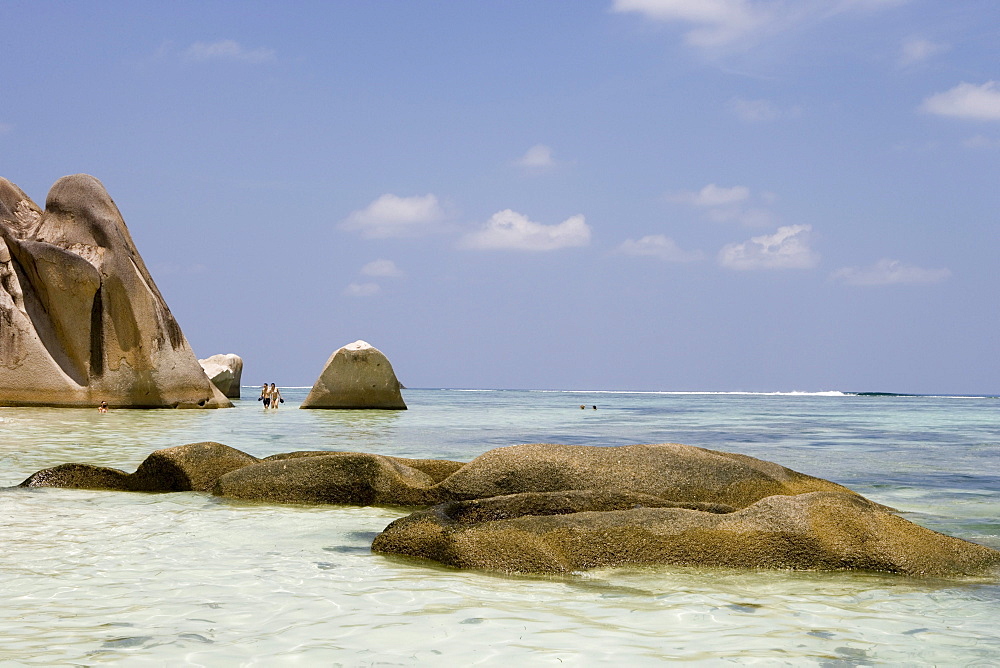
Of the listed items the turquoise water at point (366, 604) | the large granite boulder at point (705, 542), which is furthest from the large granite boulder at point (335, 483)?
the large granite boulder at point (705, 542)

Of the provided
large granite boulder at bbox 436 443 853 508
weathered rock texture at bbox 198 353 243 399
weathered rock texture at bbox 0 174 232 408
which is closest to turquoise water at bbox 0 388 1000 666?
large granite boulder at bbox 436 443 853 508

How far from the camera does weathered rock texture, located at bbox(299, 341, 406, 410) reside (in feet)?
101

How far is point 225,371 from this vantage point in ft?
141

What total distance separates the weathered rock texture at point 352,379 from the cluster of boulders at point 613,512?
2257 cm

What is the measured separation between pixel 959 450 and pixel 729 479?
11166 millimetres

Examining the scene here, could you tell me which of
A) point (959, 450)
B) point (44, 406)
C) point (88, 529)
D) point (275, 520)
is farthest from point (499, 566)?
point (44, 406)

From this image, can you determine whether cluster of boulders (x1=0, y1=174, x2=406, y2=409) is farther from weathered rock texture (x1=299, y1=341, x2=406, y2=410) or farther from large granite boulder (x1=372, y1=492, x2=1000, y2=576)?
large granite boulder (x1=372, y1=492, x2=1000, y2=576)

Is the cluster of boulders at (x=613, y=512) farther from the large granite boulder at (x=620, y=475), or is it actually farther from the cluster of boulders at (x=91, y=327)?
the cluster of boulders at (x=91, y=327)

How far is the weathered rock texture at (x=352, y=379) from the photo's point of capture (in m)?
30.9

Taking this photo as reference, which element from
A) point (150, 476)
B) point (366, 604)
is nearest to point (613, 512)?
point (366, 604)

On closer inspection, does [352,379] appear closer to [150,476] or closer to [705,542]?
[150,476]

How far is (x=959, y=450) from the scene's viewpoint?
15930 mm

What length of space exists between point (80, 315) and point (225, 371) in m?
14.7

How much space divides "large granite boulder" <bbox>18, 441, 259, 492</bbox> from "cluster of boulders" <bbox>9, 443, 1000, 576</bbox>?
7.5 inches
